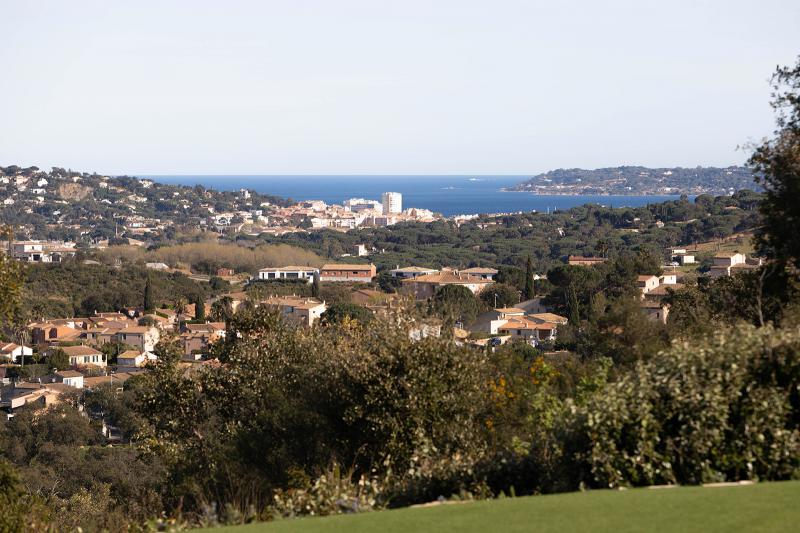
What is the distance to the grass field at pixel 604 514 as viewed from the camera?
19.5ft

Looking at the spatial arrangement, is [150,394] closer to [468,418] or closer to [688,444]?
[468,418]

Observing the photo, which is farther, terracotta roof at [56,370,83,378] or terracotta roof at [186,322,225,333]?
terracotta roof at [186,322,225,333]

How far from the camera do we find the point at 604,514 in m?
6.22

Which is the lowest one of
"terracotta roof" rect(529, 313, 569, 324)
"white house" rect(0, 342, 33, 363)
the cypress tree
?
"white house" rect(0, 342, 33, 363)

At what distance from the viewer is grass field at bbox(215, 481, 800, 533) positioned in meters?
5.93

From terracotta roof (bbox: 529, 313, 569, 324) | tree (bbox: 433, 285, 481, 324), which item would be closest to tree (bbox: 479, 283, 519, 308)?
tree (bbox: 433, 285, 481, 324)

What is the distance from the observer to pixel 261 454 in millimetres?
10688

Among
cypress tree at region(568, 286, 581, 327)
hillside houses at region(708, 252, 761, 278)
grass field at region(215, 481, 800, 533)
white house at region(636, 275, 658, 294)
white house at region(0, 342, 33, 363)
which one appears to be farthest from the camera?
hillside houses at region(708, 252, 761, 278)

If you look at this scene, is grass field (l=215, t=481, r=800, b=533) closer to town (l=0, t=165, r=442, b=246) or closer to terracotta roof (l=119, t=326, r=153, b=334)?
terracotta roof (l=119, t=326, r=153, b=334)

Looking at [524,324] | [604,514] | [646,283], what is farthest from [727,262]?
[604,514]

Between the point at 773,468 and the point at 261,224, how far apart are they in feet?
498

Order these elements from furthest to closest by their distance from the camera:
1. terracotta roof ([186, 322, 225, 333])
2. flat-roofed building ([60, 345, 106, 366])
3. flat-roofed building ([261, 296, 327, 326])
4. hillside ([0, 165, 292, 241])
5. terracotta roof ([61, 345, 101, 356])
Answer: hillside ([0, 165, 292, 241])
flat-roofed building ([261, 296, 327, 326])
terracotta roof ([186, 322, 225, 333])
terracotta roof ([61, 345, 101, 356])
flat-roofed building ([60, 345, 106, 366])

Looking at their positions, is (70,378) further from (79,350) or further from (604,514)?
(604,514)

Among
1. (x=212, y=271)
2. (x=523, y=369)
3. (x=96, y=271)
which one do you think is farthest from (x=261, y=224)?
(x=523, y=369)
